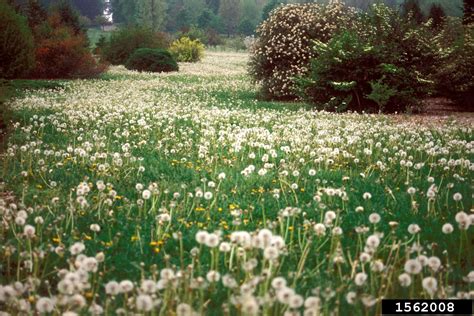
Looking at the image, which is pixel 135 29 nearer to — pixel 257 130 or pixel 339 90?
pixel 339 90

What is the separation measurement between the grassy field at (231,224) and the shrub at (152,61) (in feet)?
70.8

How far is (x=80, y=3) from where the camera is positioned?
3986 inches

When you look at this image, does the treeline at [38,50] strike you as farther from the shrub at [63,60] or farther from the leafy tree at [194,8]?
the leafy tree at [194,8]

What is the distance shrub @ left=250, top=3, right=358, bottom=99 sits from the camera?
61.4 ft

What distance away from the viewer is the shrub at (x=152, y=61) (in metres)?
32.2

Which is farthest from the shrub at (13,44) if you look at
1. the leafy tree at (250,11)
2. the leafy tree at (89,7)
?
the leafy tree at (250,11)

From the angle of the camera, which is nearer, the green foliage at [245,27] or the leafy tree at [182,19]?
the green foliage at [245,27]

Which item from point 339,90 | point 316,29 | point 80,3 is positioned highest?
point 80,3

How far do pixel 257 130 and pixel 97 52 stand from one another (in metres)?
30.9

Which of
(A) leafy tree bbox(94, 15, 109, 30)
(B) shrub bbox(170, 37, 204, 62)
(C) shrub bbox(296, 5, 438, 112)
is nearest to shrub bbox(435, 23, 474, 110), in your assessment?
(C) shrub bbox(296, 5, 438, 112)

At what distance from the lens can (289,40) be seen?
19.0m

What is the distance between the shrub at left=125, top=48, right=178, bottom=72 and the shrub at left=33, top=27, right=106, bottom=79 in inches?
260

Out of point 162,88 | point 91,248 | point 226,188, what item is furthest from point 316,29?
point 91,248

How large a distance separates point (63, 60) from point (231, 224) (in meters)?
22.6
